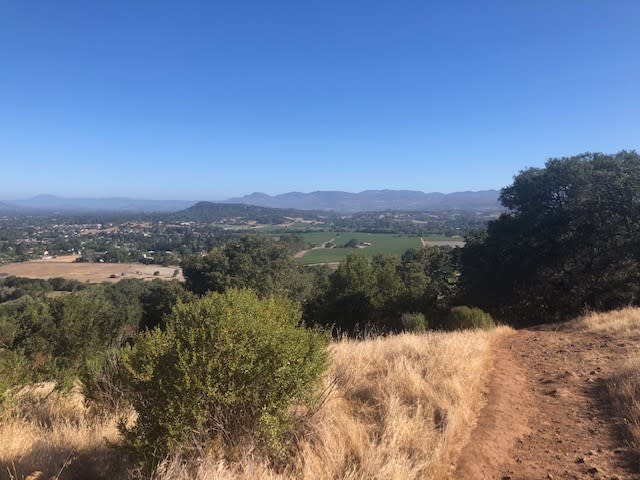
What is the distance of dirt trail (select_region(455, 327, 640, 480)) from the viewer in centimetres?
345

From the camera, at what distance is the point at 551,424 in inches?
174

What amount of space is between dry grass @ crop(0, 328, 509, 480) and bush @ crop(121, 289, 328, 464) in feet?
0.74

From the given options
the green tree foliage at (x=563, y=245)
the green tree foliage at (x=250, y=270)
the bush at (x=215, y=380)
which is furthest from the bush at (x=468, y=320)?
the green tree foliage at (x=250, y=270)

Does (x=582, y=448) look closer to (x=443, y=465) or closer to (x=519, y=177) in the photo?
(x=443, y=465)

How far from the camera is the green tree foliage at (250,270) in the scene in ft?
98.5

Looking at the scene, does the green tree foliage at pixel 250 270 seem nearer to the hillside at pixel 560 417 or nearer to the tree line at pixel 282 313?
the tree line at pixel 282 313

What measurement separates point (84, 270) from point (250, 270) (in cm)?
4489

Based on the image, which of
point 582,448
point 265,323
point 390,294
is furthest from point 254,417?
point 390,294

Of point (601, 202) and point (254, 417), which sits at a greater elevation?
point (601, 202)

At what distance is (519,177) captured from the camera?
18688 millimetres

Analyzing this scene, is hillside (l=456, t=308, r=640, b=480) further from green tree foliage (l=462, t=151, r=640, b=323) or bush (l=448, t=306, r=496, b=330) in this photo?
green tree foliage (l=462, t=151, r=640, b=323)

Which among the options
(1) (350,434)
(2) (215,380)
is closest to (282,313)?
(2) (215,380)

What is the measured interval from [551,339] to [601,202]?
31.9 feet

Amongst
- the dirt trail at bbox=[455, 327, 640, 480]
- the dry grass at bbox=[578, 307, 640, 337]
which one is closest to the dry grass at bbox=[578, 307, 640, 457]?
the dry grass at bbox=[578, 307, 640, 337]
